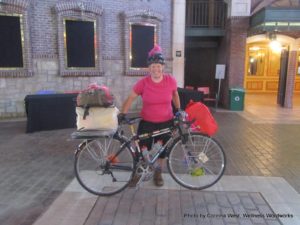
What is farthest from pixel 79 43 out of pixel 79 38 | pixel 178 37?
pixel 178 37

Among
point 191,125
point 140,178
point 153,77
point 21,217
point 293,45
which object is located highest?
point 293,45

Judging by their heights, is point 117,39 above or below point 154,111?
above

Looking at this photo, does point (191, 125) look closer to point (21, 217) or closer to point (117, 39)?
point (21, 217)

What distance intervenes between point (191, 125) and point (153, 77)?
0.76 m

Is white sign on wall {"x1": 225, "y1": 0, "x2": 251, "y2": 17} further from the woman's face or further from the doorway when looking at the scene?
the woman's face

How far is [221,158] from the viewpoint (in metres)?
3.90

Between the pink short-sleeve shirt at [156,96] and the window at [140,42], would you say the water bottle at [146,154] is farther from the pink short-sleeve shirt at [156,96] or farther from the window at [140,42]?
the window at [140,42]

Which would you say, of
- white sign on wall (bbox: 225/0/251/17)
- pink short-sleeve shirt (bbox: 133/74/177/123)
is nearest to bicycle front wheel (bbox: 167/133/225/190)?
pink short-sleeve shirt (bbox: 133/74/177/123)

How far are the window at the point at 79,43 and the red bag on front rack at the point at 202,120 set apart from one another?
266 inches

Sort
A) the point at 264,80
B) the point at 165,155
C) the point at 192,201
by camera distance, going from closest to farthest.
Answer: the point at 192,201
the point at 165,155
the point at 264,80

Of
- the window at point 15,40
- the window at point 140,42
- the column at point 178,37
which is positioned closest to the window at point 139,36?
the window at point 140,42

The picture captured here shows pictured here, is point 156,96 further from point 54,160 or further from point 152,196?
point 54,160

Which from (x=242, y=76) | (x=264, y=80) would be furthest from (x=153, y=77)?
(x=264, y=80)

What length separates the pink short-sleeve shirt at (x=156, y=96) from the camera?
376cm
